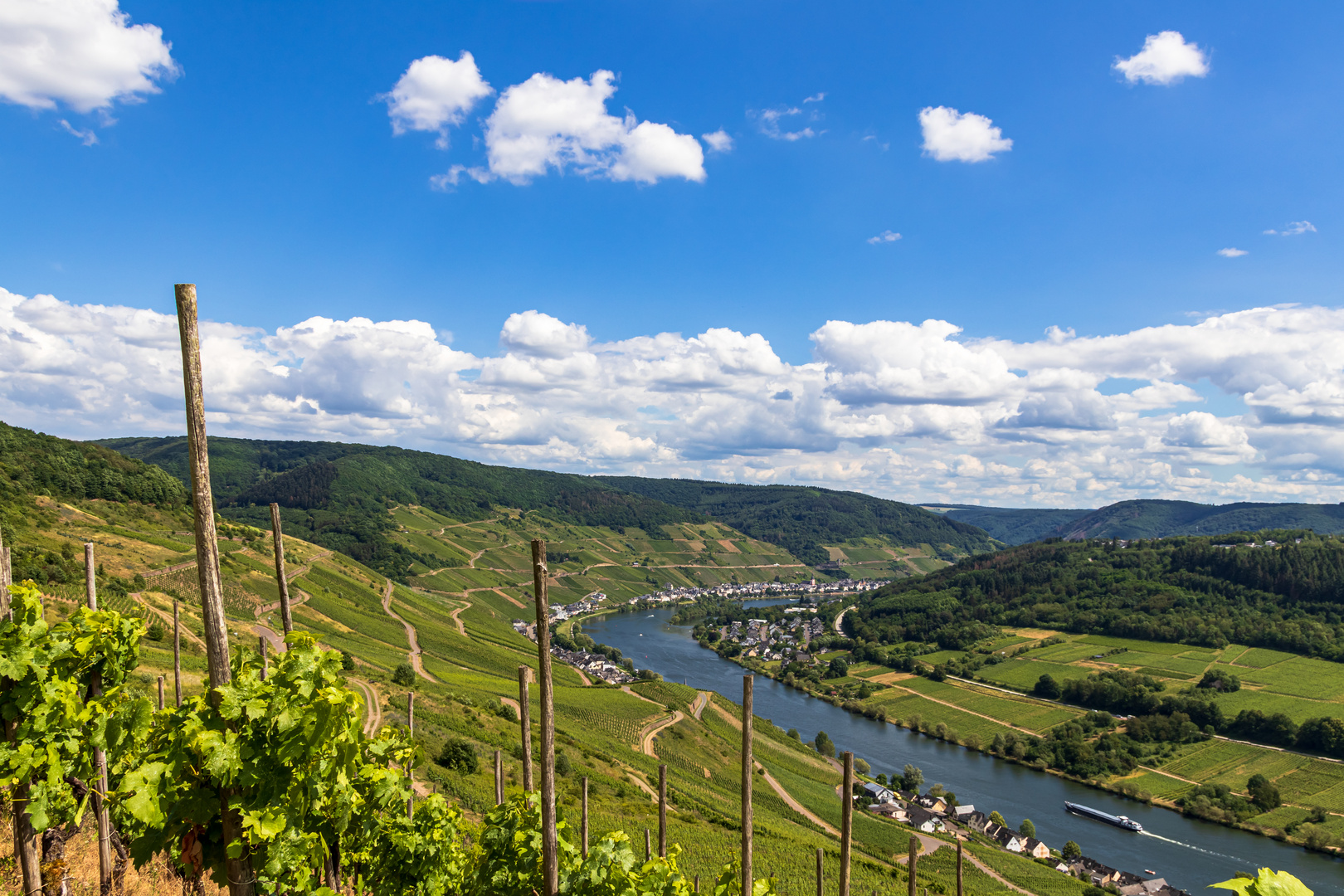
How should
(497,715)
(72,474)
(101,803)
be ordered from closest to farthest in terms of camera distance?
(101,803) → (497,715) → (72,474)

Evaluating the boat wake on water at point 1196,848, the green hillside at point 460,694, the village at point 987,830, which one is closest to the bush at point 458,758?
the green hillside at point 460,694

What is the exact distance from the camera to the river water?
2598 inches

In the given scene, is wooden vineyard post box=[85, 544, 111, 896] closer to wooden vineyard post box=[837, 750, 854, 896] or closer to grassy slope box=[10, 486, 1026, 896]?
grassy slope box=[10, 486, 1026, 896]

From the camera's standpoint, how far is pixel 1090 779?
89438 mm

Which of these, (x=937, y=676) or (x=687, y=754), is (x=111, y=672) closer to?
(x=687, y=754)

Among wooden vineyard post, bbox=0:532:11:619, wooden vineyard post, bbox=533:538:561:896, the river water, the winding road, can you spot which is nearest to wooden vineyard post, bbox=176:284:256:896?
wooden vineyard post, bbox=533:538:561:896

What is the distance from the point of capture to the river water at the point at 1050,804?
66000 millimetres

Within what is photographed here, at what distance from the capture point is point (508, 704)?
6925 centimetres

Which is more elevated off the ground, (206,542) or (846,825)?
(206,542)

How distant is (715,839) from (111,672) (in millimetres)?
38947

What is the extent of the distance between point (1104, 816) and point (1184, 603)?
4462 inches

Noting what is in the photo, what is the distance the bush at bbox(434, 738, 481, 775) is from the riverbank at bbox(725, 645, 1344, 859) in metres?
71.4

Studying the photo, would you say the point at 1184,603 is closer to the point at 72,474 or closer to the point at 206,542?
the point at 206,542

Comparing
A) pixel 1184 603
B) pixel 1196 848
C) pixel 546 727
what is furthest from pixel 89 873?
pixel 1184 603
